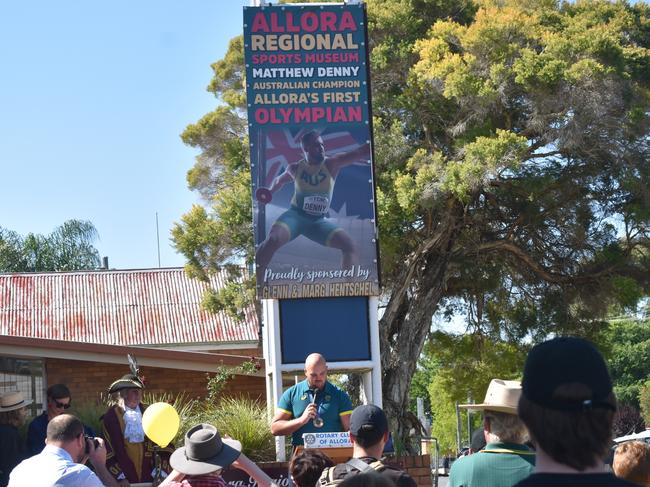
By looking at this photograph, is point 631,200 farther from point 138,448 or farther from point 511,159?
point 138,448

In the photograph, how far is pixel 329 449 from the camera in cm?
832

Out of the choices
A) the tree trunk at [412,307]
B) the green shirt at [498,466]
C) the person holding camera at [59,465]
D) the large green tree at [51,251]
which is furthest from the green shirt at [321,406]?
the large green tree at [51,251]

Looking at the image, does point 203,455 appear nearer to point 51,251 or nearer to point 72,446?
point 72,446

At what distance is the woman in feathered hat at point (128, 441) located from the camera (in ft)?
31.2

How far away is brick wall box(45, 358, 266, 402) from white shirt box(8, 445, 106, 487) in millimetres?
11989

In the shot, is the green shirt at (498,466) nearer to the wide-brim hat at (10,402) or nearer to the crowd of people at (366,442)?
the crowd of people at (366,442)

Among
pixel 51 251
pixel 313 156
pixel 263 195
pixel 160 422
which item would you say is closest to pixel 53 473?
pixel 160 422

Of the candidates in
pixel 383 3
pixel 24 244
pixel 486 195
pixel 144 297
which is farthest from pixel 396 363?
pixel 24 244

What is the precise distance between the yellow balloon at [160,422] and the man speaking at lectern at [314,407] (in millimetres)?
932

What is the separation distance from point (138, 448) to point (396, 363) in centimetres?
1432

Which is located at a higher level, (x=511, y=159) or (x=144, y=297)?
(x=511, y=159)

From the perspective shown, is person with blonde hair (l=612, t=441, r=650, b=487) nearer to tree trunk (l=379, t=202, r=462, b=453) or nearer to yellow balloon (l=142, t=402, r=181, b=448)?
yellow balloon (l=142, t=402, r=181, b=448)

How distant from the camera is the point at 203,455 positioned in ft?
19.2

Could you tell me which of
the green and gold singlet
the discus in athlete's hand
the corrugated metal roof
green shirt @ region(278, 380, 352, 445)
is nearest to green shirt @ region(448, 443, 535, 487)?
green shirt @ region(278, 380, 352, 445)
